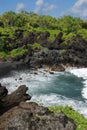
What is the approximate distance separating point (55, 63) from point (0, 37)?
27048mm

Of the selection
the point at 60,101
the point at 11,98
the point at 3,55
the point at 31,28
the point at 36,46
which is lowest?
the point at 3,55

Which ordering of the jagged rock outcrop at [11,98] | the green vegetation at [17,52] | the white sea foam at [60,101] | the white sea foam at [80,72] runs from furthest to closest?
the green vegetation at [17,52] → the white sea foam at [80,72] → the white sea foam at [60,101] → the jagged rock outcrop at [11,98]

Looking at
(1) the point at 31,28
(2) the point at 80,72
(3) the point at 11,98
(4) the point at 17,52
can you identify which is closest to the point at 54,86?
(2) the point at 80,72

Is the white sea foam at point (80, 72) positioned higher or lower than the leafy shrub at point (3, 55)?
lower

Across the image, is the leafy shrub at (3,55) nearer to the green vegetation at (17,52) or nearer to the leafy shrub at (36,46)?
the green vegetation at (17,52)

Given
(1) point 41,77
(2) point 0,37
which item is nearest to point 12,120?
(1) point 41,77

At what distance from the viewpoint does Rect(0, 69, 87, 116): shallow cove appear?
182 feet

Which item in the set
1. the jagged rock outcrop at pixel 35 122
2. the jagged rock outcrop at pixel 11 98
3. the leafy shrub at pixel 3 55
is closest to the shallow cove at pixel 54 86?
the leafy shrub at pixel 3 55

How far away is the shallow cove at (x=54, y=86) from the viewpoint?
182 feet

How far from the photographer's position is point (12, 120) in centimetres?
1549

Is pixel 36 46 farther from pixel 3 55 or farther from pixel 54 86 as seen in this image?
pixel 54 86

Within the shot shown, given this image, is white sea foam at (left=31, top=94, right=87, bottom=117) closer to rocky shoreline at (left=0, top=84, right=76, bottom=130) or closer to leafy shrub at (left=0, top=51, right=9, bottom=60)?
rocky shoreline at (left=0, top=84, right=76, bottom=130)

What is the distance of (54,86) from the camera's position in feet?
231

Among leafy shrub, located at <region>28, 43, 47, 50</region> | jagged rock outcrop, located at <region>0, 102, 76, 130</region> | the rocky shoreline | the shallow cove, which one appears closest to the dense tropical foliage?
leafy shrub, located at <region>28, 43, 47, 50</region>
